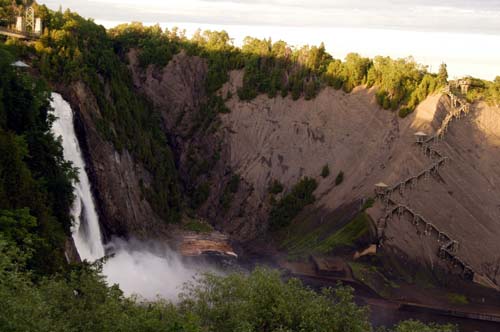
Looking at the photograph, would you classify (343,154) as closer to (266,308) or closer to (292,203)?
(292,203)

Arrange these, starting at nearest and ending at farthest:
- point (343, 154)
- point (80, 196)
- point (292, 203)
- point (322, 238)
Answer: point (80, 196) < point (322, 238) < point (292, 203) < point (343, 154)

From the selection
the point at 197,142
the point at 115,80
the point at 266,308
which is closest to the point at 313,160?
the point at 197,142

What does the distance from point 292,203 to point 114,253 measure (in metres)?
14.5

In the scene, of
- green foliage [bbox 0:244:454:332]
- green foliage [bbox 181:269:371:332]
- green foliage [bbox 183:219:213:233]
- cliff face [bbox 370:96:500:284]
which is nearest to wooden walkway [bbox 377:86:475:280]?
cliff face [bbox 370:96:500:284]

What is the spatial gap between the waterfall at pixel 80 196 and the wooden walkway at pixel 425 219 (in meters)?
16.5

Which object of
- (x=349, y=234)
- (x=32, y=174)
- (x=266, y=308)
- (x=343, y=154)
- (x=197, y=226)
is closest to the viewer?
(x=266, y=308)

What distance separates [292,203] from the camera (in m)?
53.1

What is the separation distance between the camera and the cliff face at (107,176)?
44750 mm

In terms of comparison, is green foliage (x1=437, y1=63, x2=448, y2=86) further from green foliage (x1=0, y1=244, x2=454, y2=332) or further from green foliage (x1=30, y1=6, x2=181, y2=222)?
green foliage (x1=0, y1=244, x2=454, y2=332)

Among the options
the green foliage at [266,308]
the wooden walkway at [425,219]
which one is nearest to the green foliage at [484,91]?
the wooden walkway at [425,219]

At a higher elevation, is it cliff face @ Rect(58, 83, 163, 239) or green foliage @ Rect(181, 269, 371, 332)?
green foliage @ Rect(181, 269, 371, 332)

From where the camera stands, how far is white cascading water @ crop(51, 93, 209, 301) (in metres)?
38.4

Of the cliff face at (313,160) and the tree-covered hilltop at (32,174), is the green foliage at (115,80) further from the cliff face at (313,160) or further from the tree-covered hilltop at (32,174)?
the tree-covered hilltop at (32,174)

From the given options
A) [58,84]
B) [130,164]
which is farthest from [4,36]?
[130,164]
